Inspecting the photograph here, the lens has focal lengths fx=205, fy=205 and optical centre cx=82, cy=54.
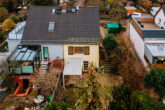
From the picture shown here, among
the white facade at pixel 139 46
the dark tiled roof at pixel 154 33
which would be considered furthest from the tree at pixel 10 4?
the dark tiled roof at pixel 154 33

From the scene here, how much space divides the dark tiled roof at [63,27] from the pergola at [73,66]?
7.36ft

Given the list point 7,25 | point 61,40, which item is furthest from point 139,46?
point 7,25

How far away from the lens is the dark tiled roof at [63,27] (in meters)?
25.3

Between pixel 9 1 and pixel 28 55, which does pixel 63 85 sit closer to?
pixel 28 55

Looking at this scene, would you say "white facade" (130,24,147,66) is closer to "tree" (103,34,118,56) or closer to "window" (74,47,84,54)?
"tree" (103,34,118,56)

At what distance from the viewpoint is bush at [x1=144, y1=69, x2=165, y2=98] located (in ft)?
64.8

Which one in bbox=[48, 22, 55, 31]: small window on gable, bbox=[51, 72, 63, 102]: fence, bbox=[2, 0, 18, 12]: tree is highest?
bbox=[2, 0, 18, 12]: tree

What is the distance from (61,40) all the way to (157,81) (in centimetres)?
1201

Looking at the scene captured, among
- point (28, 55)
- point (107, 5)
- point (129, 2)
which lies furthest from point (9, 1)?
point (28, 55)

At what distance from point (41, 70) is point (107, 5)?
40.4 metres

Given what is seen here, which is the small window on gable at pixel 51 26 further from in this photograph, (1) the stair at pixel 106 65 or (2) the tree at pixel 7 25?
(2) the tree at pixel 7 25

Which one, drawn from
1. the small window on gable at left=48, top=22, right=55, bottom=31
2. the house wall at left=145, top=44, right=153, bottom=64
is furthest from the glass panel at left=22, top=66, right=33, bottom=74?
the house wall at left=145, top=44, right=153, bottom=64

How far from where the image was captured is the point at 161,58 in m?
23.4

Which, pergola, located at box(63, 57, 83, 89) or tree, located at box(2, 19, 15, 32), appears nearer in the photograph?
pergola, located at box(63, 57, 83, 89)
